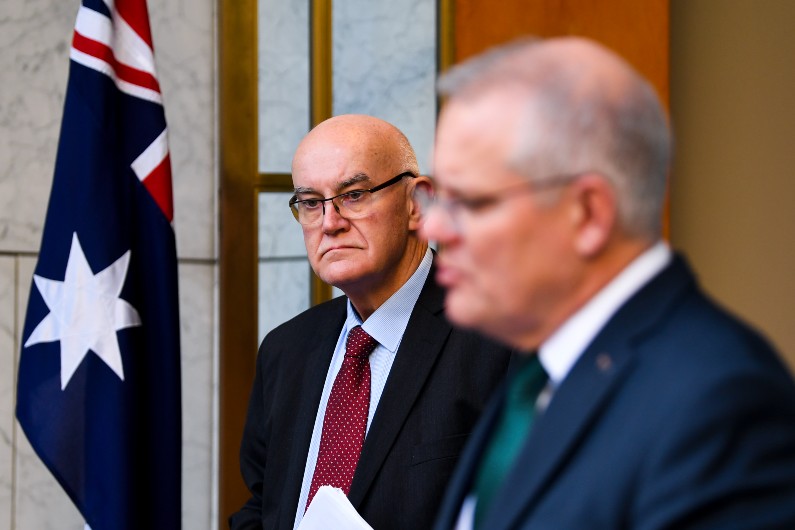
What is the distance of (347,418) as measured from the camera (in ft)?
7.10

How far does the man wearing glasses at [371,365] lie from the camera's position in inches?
80.0

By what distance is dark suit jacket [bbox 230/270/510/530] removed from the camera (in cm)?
201

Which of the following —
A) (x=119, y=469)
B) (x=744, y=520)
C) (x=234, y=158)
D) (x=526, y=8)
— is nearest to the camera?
(x=744, y=520)

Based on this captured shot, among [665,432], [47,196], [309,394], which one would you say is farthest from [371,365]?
[47,196]

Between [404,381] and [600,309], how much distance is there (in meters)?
1.08

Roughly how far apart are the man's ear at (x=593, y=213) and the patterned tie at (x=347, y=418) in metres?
1.17

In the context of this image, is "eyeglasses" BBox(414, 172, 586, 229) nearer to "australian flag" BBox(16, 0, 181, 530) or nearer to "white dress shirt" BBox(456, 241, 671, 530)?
"white dress shirt" BBox(456, 241, 671, 530)

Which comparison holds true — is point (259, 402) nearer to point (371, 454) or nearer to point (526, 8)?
point (371, 454)

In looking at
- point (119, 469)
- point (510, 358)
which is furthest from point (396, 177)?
point (119, 469)

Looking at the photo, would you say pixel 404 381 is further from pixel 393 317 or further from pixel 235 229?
pixel 235 229

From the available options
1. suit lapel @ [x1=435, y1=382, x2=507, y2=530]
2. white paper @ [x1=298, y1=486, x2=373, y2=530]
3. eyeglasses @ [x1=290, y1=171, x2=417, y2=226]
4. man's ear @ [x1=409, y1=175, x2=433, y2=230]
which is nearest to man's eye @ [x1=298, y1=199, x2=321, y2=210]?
eyeglasses @ [x1=290, y1=171, x2=417, y2=226]

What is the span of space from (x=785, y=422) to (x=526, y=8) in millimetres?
2973

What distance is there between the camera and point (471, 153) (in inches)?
42.6

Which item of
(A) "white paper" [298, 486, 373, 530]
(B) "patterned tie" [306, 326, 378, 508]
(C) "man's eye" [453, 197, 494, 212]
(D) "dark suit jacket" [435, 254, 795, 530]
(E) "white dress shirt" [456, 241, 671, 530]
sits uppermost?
(C) "man's eye" [453, 197, 494, 212]
